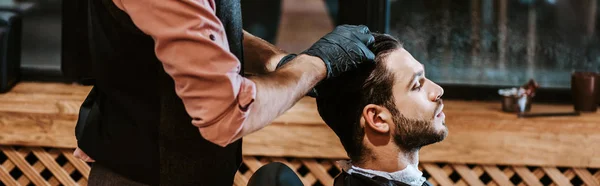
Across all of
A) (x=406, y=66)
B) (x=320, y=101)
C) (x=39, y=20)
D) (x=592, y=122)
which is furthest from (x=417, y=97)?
(x=39, y=20)

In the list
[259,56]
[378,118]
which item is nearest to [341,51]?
[259,56]

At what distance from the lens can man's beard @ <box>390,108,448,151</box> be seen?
1927mm

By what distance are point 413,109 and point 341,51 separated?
16.3 inches

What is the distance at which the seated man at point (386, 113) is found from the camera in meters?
1.93

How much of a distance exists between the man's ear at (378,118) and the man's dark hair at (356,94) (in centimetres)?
1

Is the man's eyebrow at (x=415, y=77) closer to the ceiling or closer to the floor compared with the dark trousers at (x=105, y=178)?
closer to the ceiling

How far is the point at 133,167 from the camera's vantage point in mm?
1664

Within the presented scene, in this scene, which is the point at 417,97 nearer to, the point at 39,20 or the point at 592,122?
the point at 592,122

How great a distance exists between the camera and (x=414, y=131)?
1928mm

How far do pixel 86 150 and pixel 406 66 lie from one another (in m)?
0.79

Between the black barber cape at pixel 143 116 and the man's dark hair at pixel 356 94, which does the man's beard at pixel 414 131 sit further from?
the black barber cape at pixel 143 116

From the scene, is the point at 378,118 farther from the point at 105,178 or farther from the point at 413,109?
the point at 105,178

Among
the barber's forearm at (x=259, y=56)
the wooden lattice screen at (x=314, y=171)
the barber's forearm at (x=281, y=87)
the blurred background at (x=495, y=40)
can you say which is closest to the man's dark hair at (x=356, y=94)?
the barber's forearm at (x=259, y=56)

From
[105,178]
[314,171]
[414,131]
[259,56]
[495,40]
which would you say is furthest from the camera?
[495,40]
